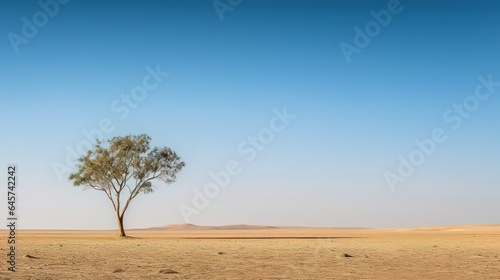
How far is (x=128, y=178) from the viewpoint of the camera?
70125 millimetres

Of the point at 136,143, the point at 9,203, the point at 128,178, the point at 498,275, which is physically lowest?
the point at 498,275

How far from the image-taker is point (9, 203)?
69.7 ft

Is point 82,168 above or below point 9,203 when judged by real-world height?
above

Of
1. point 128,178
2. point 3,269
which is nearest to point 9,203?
point 3,269

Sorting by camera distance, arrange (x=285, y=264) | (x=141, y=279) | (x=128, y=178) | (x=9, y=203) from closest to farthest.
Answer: (x=141, y=279)
(x=9, y=203)
(x=285, y=264)
(x=128, y=178)

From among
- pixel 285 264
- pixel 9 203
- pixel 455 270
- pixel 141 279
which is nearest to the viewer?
pixel 141 279

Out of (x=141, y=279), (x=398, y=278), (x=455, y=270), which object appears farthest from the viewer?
(x=455, y=270)

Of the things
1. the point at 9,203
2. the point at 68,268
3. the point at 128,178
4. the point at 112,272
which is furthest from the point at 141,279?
the point at 128,178

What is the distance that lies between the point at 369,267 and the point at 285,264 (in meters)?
3.64

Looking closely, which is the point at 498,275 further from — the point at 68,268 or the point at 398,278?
the point at 68,268

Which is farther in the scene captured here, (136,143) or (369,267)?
(136,143)

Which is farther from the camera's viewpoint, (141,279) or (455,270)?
(455,270)

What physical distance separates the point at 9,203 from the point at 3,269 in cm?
240

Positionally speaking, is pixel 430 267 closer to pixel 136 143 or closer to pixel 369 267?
pixel 369 267
